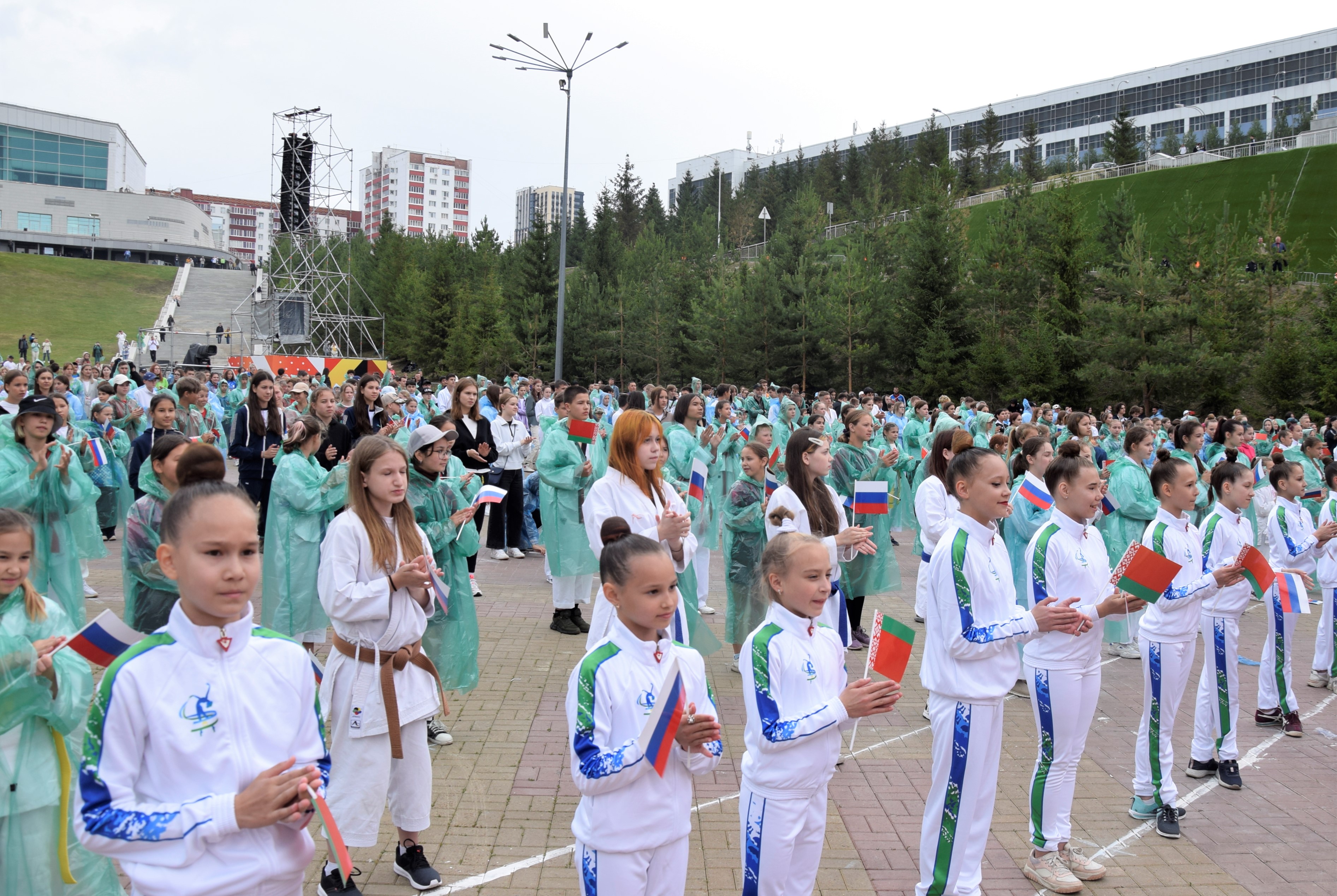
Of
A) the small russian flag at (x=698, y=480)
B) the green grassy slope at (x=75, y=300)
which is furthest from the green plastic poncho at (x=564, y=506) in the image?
the green grassy slope at (x=75, y=300)

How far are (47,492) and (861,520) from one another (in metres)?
6.53

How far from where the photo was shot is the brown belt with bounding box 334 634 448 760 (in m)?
4.02

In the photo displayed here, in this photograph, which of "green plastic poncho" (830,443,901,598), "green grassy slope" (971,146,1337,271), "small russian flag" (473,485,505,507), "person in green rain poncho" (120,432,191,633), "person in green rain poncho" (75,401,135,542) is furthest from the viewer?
"green grassy slope" (971,146,1337,271)

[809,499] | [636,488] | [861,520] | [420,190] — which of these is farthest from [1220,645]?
[420,190]

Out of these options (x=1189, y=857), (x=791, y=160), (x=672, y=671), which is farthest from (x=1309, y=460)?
(x=791, y=160)

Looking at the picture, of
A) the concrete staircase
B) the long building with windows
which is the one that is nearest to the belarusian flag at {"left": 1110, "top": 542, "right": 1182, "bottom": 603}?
the concrete staircase

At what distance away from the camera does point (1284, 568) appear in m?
6.81

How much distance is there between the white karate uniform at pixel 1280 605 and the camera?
6551 mm

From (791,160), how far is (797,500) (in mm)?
125312

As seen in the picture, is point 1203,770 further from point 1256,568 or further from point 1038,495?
point 1038,495

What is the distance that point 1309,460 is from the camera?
1096cm

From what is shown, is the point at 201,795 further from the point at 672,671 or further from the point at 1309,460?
the point at 1309,460

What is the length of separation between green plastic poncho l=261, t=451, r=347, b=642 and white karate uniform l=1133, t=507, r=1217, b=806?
540 centimetres

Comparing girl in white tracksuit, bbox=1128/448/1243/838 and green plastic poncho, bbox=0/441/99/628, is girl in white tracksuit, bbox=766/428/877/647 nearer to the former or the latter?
girl in white tracksuit, bbox=1128/448/1243/838
